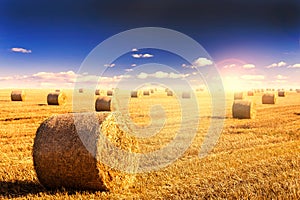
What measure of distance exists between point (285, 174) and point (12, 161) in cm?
662

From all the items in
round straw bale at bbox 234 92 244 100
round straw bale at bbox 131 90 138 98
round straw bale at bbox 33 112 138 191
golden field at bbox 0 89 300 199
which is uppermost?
round straw bale at bbox 131 90 138 98

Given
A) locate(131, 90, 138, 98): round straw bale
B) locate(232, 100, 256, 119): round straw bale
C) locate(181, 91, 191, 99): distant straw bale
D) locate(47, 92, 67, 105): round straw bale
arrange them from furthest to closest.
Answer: locate(181, 91, 191, 99): distant straw bale → locate(131, 90, 138, 98): round straw bale → locate(47, 92, 67, 105): round straw bale → locate(232, 100, 256, 119): round straw bale

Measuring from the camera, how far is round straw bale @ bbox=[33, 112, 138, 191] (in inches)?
266

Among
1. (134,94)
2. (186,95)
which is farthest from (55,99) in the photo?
(186,95)

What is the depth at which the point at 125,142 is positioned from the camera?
25.7 ft

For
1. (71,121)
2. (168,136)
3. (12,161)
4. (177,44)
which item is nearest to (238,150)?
(168,136)

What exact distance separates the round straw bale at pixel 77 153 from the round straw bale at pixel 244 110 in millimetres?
14029

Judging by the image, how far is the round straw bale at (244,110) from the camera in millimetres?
20047

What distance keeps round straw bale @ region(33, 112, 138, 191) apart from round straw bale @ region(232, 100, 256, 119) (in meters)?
14.0

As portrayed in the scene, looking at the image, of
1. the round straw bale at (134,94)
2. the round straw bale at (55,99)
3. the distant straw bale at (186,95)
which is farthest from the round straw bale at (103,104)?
the distant straw bale at (186,95)

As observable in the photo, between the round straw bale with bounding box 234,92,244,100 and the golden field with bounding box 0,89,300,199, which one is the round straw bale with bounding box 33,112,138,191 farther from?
the round straw bale with bounding box 234,92,244,100

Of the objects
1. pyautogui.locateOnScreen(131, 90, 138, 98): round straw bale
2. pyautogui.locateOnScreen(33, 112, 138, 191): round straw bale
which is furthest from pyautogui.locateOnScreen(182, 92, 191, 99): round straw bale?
pyautogui.locateOnScreen(33, 112, 138, 191): round straw bale

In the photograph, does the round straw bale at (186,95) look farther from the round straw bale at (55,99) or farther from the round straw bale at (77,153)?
the round straw bale at (77,153)

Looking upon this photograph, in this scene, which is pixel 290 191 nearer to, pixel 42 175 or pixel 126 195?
pixel 126 195
